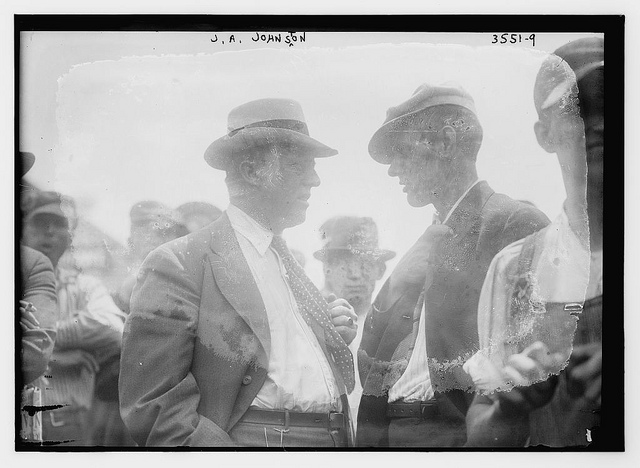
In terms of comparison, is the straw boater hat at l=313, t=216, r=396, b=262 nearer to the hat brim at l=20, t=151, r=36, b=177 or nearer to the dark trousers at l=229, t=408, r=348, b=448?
the dark trousers at l=229, t=408, r=348, b=448

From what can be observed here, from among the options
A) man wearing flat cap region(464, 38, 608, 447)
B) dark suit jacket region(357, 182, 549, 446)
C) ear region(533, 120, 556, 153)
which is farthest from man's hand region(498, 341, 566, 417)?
ear region(533, 120, 556, 153)

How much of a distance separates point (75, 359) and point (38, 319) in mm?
156

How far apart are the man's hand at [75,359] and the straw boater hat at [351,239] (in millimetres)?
701

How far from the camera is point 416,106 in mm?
1853

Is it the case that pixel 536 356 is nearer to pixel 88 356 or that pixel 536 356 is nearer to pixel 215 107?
pixel 215 107

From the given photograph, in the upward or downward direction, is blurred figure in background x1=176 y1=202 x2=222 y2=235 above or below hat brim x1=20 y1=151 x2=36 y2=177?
below

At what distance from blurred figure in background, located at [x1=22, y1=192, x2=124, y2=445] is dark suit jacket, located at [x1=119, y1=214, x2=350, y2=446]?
7 centimetres

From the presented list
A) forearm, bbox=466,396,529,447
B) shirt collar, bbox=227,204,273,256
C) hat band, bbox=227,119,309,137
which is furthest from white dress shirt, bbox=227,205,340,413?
forearm, bbox=466,396,529,447

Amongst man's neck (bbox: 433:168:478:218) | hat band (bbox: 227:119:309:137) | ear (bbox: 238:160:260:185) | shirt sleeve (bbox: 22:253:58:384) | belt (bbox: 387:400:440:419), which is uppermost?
hat band (bbox: 227:119:309:137)

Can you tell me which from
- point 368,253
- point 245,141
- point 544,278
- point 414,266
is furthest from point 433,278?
point 245,141

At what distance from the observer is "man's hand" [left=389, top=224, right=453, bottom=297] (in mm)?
1840

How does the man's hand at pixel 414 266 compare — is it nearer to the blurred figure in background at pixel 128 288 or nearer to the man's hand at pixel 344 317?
the man's hand at pixel 344 317

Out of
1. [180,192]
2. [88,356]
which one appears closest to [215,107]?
[180,192]
